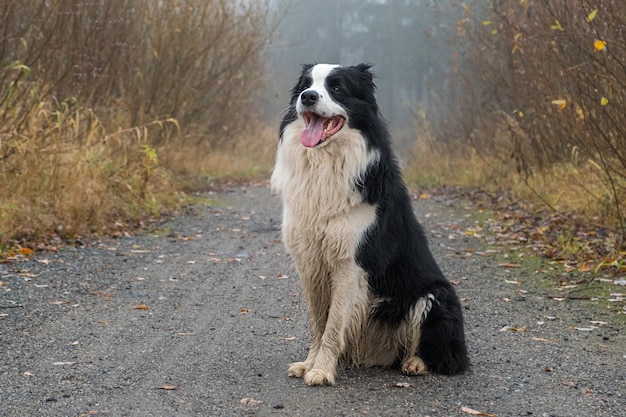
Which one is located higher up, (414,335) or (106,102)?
(106,102)

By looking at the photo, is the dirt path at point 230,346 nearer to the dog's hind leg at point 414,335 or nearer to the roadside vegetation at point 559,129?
the dog's hind leg at point 414,335

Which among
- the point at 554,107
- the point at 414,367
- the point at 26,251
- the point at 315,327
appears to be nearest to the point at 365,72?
the point at 315,327

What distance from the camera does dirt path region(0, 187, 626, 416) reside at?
392 centimetres

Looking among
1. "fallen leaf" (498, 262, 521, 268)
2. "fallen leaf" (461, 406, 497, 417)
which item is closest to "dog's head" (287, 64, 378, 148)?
"fallen leaf" (461, 406, 497, 417)

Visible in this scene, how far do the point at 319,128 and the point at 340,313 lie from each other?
1.01 meters

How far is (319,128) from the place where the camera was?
14.4 feet

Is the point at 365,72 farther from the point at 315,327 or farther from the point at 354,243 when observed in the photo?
the point at 315,327

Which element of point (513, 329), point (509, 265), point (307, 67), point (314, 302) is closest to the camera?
point (314, 302)

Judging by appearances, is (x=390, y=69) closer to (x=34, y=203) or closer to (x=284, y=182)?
(x=34, y=203)

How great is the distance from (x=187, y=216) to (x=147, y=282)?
4803 mm

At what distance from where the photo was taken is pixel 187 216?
11.8 m

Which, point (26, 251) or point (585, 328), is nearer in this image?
point (585, 328)

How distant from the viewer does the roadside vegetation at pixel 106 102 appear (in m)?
9.15

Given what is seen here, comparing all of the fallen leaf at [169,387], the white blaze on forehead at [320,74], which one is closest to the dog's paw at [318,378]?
the fallen leaf at [169,387]
